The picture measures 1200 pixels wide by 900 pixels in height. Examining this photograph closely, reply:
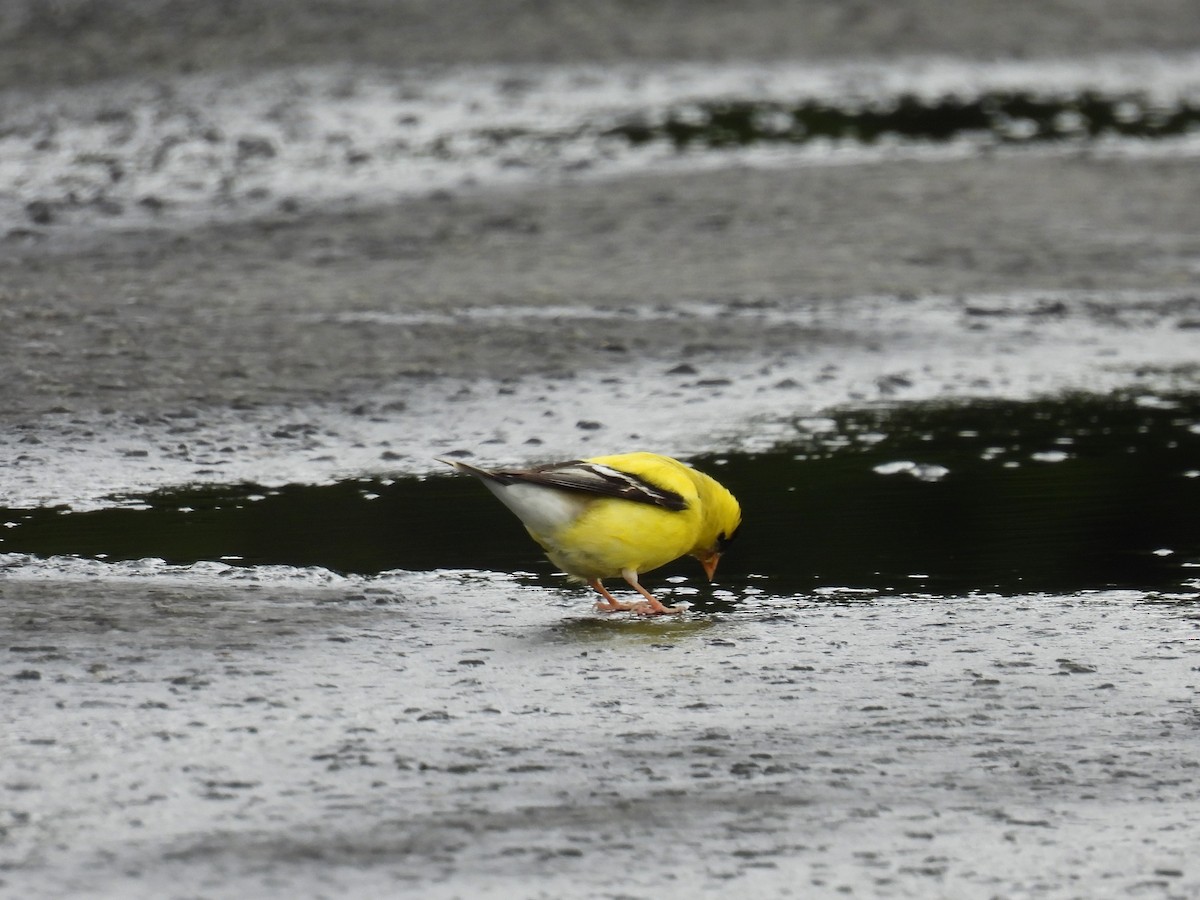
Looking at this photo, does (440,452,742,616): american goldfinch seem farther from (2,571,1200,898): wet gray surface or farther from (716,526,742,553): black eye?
(2,571,1200,898): wet gray surface

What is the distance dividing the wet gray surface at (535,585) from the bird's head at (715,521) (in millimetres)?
267

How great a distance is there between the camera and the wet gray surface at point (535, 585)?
4.75m

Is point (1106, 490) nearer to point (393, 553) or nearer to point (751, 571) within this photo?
point (751, 571)

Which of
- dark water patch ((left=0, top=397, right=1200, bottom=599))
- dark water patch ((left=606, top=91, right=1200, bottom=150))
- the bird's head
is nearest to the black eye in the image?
the bird's head

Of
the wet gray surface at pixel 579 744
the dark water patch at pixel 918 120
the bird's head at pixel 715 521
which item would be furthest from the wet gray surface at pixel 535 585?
the dark water patch at pixel 918 120

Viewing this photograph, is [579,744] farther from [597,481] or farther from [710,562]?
[710,562]

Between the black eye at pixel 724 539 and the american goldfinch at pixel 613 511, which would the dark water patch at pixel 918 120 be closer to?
the black eye at pixel 724 539

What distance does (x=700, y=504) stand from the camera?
6.68 meters

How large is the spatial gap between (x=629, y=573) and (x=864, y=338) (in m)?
4.64

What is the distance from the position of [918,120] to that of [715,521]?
40.0 ft

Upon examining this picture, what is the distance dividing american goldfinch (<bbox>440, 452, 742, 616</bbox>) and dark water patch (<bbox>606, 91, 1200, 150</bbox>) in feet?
34.6

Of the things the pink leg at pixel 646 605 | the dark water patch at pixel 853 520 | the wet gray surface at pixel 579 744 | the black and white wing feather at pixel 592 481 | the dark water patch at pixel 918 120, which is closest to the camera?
the wet gray surface at pixel 579 744

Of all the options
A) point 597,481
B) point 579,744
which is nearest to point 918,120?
point 597,481

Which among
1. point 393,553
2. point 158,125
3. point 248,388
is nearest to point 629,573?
point 393,553
